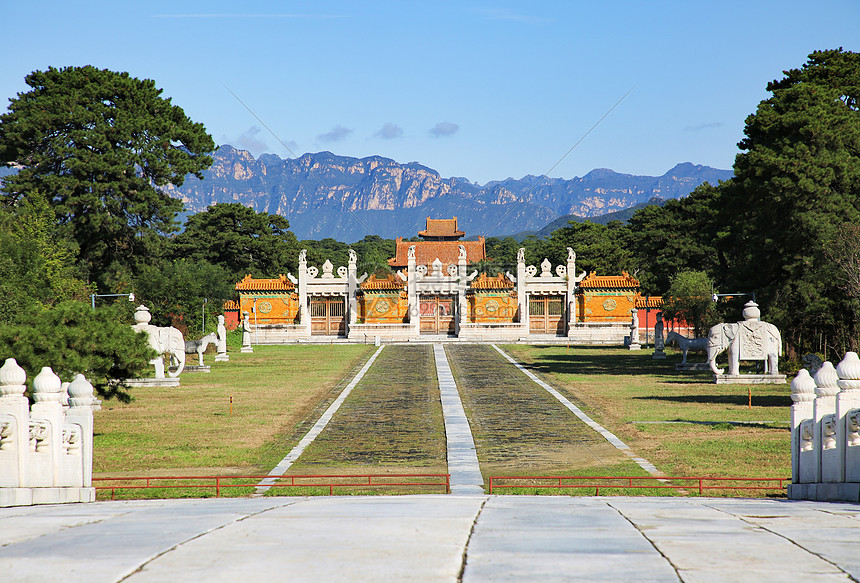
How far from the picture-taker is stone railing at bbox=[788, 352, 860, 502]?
39.8ft

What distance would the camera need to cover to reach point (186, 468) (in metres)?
16.0

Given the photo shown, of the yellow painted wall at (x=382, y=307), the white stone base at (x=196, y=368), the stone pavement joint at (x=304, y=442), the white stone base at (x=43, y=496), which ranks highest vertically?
the yellow painted wall at (x=382, y=307)

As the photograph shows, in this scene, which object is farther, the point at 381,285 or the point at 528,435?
the point at 381,285

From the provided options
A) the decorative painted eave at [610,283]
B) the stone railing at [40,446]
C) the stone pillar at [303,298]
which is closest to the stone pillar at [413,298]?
the stone pillar at [303,298]

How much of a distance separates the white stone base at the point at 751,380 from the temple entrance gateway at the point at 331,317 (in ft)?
105

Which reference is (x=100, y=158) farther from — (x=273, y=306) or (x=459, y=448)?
(x=459, y=448)

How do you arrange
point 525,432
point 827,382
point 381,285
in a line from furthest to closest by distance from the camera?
point 381,285, point 525,432, point 827,382

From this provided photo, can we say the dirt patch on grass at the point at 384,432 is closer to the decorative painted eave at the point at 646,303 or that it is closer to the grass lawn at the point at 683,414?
the grass lawn at the point at 683,414

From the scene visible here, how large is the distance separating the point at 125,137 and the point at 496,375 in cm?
2738

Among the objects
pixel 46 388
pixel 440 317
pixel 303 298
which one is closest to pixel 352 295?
pixel 303 298

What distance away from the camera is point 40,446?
41.3 feet

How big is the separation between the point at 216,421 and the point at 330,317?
117 ft

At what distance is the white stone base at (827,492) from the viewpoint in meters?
12.1

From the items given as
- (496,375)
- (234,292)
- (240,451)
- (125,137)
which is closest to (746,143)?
(496,375)
